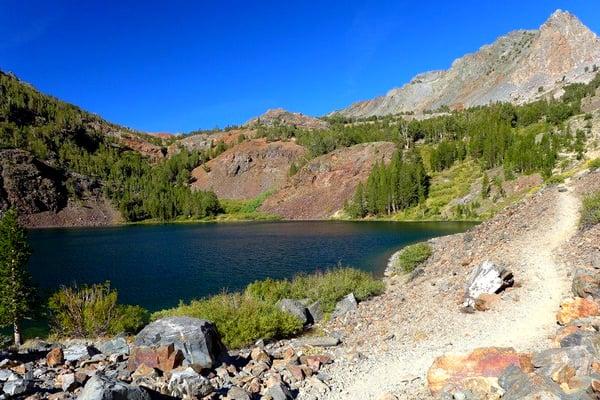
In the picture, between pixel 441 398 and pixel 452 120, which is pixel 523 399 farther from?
pixel 452 120

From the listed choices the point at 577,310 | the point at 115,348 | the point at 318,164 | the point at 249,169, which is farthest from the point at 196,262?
the point at 249,169

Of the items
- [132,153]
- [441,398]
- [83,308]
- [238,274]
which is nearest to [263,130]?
[132,153]

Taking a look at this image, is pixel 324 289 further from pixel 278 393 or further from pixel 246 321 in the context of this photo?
pixel 278 393

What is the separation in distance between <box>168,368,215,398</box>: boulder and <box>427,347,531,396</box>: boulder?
5.52 m

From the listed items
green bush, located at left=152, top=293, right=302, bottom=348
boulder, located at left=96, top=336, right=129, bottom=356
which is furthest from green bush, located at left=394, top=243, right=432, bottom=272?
boulder, located at left=96, top=336, right=129, bottom=356

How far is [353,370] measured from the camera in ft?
43.6

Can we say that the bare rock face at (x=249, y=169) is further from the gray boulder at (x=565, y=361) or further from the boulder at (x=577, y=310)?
the gray boulder at (x=565, y=361)

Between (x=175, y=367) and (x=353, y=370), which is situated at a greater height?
(x=175, y=367)

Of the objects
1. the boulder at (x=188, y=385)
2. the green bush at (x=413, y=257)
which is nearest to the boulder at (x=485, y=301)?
the boulder at (x=188, y=385)

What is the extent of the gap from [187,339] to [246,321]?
552cm

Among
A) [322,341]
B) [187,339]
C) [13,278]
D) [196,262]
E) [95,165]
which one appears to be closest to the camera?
[187,339]

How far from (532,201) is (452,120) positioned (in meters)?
113

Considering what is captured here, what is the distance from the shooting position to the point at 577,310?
534 inches

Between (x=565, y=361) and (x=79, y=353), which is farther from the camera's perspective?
(x=79, y=353)
